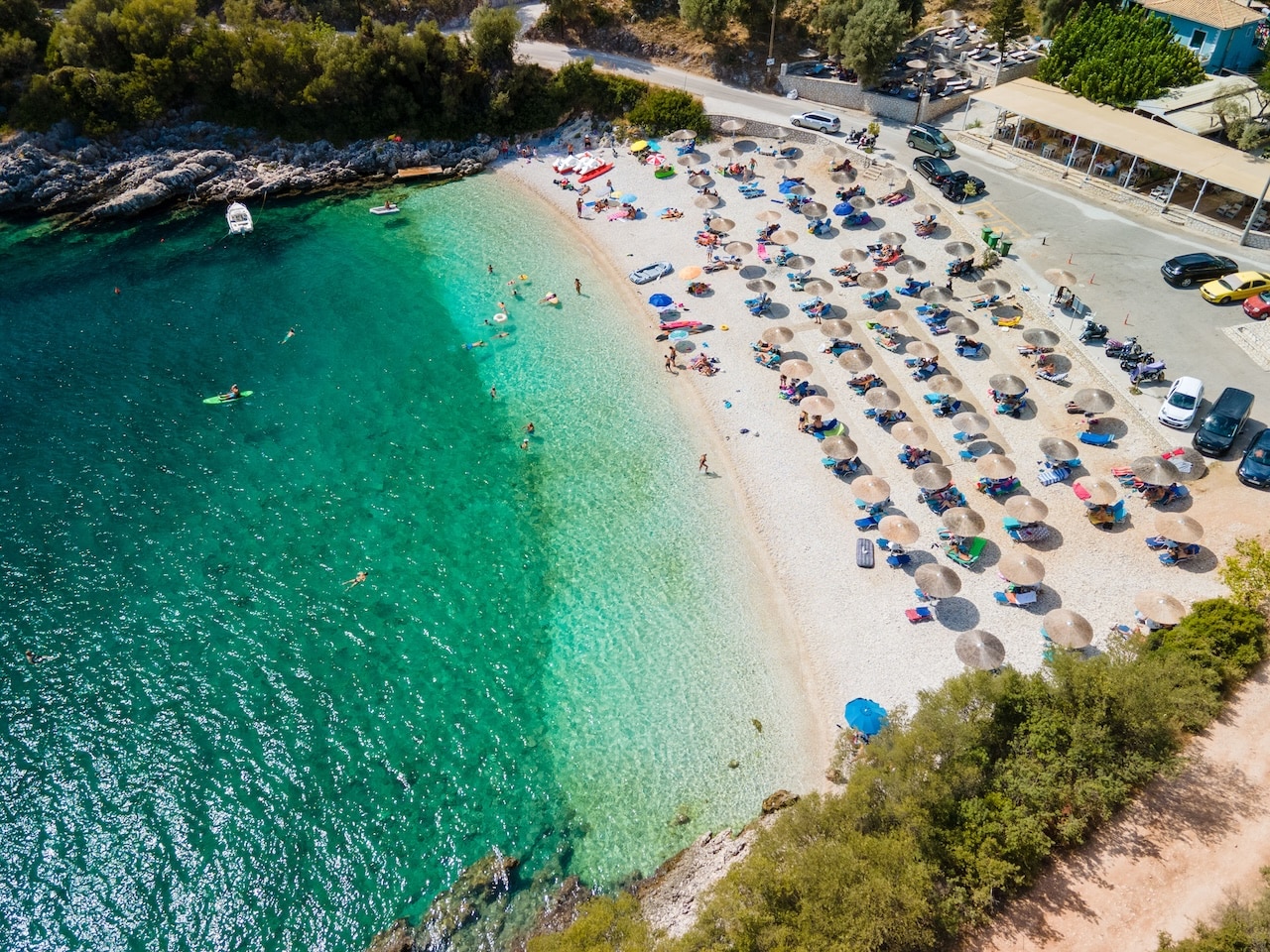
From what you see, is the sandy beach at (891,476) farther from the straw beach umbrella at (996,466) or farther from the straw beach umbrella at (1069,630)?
the straw beach umbrella at (996,466)

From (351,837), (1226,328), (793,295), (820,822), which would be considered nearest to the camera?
(820,822)

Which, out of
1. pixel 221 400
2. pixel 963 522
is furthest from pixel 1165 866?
pixel 221 400

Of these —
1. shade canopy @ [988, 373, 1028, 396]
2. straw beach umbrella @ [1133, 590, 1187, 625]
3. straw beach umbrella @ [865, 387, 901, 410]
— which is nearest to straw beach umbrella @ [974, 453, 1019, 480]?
shade canopy @ [988, 373, 1028, 396]

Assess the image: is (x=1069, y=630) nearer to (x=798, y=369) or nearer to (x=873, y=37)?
Answer: (x=798, y=369)

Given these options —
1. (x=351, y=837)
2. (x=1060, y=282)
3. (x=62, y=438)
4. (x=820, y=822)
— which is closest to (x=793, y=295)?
(x=1060, y=282)

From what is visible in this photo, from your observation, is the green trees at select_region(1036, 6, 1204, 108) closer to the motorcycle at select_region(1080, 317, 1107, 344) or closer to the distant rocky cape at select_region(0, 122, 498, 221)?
the motorcycle at select_region(1080, 317, 1107, 344)

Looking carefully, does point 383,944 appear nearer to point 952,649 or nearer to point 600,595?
point 600,595
